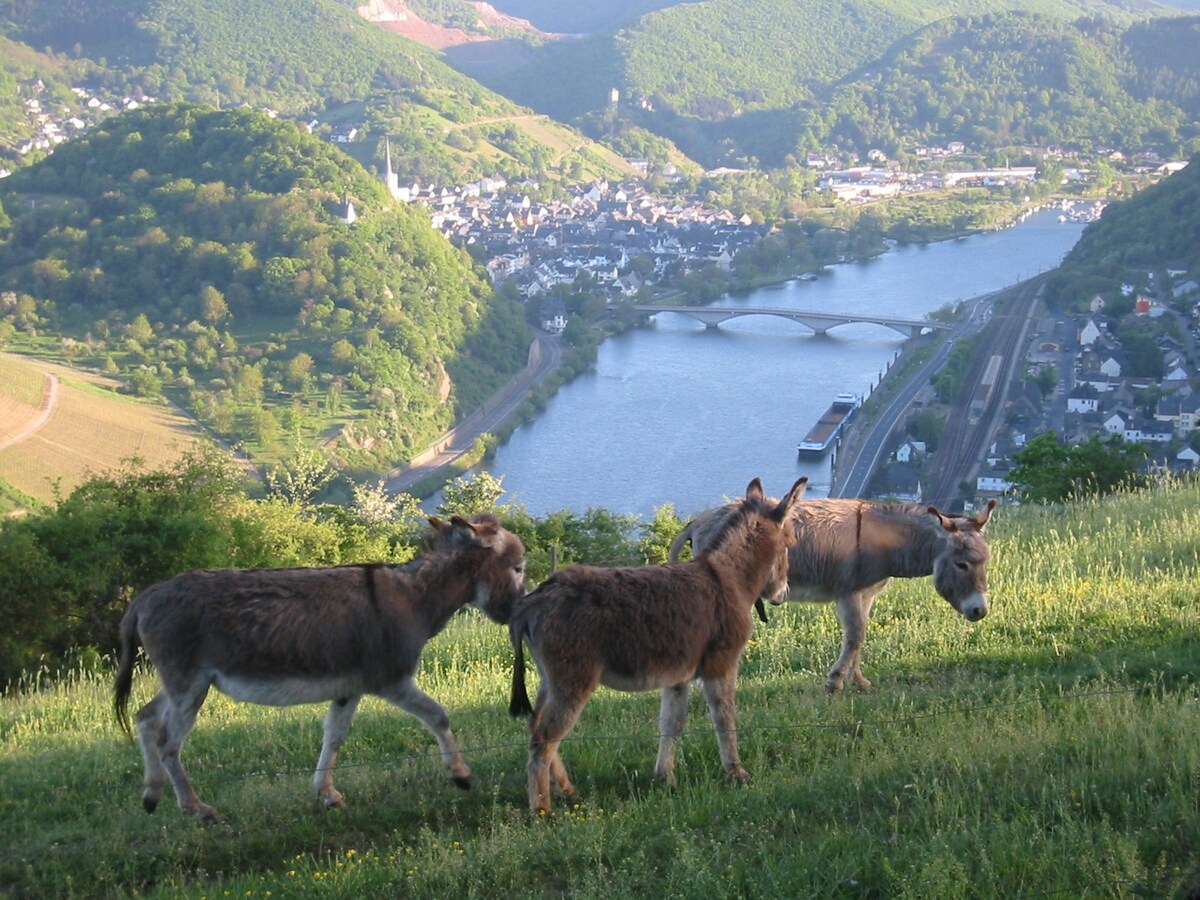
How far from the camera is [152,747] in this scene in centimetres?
608

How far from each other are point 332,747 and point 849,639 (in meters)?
3.08

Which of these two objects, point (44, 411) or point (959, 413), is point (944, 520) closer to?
point (959, 413)

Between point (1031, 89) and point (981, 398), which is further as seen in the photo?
point (1031, 89)

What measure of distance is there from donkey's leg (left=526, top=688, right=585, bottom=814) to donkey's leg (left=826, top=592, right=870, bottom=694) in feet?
7.76

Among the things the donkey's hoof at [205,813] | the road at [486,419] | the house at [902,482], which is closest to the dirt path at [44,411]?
the road at [486,419]

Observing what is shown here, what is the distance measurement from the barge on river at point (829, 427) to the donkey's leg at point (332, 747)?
37905mm

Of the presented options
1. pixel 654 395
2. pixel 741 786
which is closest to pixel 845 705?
pixel 741 786

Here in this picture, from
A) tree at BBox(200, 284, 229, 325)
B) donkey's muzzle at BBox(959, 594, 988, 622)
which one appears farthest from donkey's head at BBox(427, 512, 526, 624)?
tree at BBox(200, 284, 229, 325)

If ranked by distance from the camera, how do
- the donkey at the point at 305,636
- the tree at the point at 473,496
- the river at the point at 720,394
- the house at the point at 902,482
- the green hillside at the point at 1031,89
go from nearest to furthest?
the donkey at the point at 305,636
the tree at the point at 473,496
the house at the point at 902,482
the river at the point at 720,394
the green hillside at the point at 1031,89

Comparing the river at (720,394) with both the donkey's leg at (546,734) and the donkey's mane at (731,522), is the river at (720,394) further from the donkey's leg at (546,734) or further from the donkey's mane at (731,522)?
the donkey's leg at (546,734)

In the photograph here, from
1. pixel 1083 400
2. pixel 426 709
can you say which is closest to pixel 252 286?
pixel 1083 400

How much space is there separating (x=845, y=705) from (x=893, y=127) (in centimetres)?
12652

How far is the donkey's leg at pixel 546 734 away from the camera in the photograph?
5660 mm

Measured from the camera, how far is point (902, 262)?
82250 millimetres
